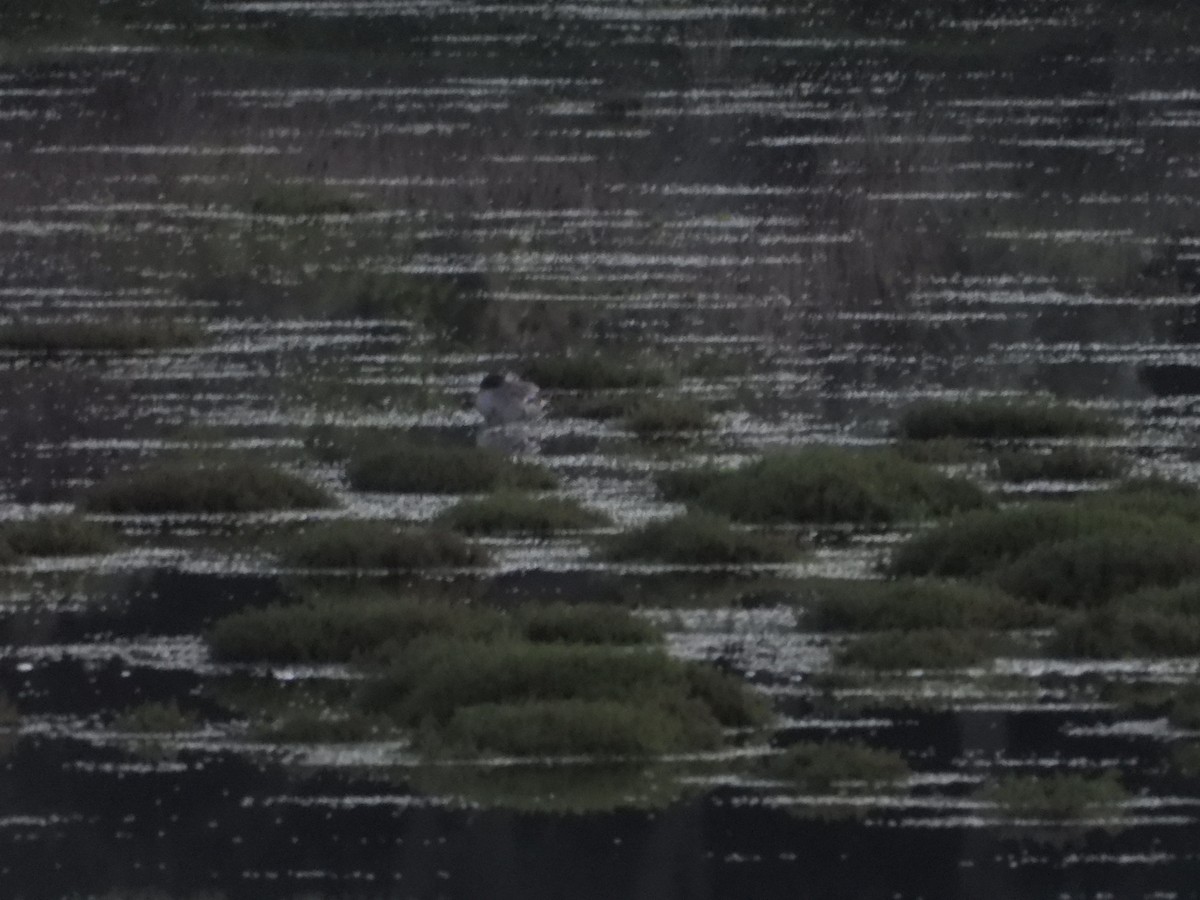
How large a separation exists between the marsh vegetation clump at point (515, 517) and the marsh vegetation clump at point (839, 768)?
11.5 ft

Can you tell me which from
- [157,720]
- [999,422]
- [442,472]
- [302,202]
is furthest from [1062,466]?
[302,202]

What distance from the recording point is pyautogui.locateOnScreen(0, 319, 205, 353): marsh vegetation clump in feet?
60.5

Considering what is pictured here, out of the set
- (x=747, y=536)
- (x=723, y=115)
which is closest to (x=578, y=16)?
(x=723, y=115)

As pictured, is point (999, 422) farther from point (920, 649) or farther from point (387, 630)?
point (387, 630)

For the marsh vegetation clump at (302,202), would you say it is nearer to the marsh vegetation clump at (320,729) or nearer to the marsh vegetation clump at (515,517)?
the marsh vegetation clump at (515,517)

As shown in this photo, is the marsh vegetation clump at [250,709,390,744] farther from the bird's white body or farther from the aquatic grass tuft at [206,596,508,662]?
the bird's white body

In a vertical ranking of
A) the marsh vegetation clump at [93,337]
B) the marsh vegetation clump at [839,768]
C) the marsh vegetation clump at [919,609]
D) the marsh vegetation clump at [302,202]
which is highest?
the marsh vegetation clump at [302,202]

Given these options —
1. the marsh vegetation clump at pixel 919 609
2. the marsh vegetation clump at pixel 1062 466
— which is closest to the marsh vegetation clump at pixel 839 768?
the marsh vegetation clump at pixel 919 609

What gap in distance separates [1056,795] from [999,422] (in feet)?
21.4

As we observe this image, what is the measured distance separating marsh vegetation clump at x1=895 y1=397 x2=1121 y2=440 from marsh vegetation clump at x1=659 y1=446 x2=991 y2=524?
1592 mm

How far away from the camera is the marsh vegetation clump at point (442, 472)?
48.1 feet

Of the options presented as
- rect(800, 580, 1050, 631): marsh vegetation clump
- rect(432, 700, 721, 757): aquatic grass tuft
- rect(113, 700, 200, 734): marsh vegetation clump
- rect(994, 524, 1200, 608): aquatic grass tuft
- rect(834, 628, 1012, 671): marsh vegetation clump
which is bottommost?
rect(113, 700, 200, 734): marsh vegetation clump

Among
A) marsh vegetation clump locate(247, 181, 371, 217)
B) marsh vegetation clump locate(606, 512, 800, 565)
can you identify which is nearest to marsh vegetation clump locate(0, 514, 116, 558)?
marsh vegetation clump locate(606, 512, 800, 565)

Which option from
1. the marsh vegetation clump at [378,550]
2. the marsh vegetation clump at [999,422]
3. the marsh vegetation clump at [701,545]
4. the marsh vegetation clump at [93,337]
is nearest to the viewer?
the marsh vegetation clump at [378,550]
